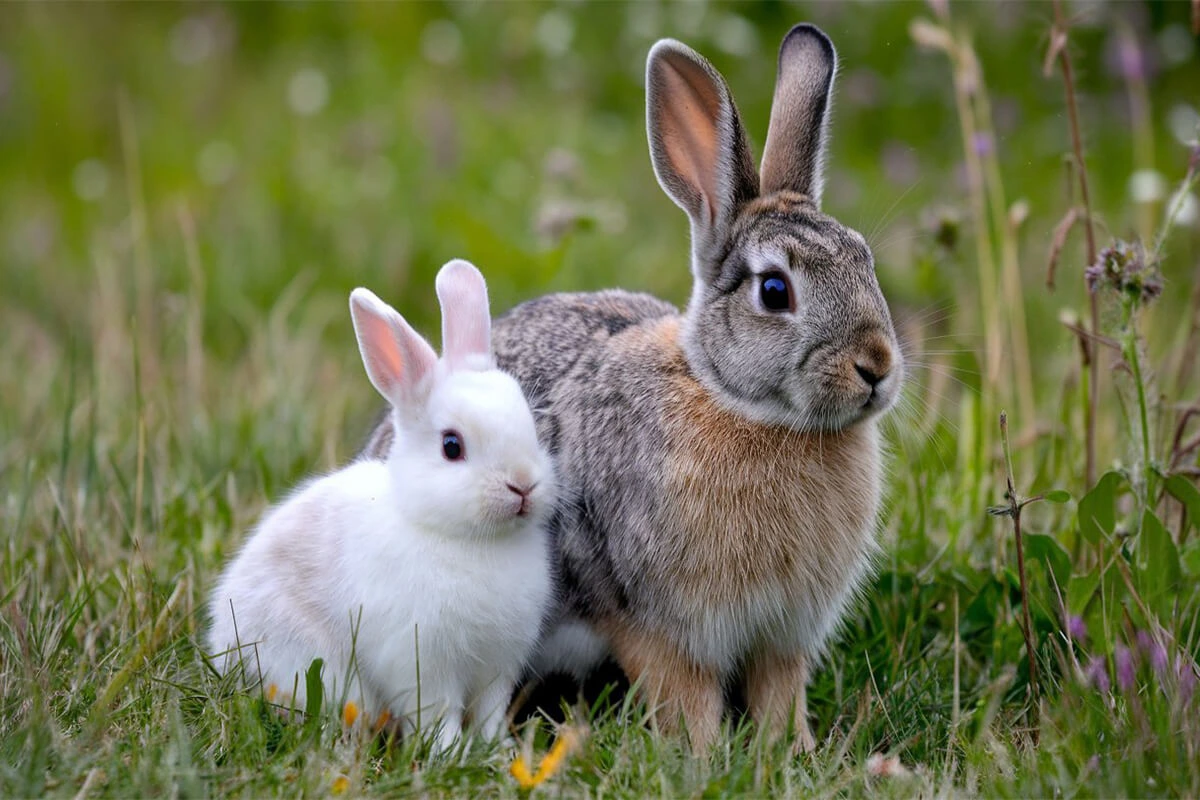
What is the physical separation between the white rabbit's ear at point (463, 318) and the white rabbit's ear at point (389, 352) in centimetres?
12

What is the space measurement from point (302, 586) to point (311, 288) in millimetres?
3775

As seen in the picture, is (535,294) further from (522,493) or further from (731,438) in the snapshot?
(522,493)

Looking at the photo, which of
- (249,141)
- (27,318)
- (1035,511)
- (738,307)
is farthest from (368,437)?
(249,141)

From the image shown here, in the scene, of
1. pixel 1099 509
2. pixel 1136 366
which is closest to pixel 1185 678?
pixel 1099 509

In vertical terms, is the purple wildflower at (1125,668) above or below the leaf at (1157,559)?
below

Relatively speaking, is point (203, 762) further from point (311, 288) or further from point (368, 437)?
point (311, 288)

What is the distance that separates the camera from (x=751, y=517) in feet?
12.9

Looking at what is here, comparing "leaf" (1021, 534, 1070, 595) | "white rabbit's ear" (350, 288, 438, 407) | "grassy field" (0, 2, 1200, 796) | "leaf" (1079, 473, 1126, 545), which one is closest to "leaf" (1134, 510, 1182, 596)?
"grassy field" (0, 2, 1200, 796)

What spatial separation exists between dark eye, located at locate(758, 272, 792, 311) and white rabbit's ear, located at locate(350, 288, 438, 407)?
0.90 metres

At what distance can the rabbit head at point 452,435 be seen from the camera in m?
3.63

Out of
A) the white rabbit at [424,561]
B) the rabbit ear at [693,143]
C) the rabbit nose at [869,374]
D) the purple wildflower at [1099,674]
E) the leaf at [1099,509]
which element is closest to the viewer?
the purple wildflower at [1099,674]

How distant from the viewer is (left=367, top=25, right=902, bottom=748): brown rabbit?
3.86 metres

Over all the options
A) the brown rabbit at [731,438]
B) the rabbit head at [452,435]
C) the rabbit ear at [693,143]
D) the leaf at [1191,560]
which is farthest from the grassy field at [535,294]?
the rabbit ear at [693,143]

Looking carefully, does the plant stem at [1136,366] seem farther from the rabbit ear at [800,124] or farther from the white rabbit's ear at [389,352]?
the white rabbit's ear at [389,352]
